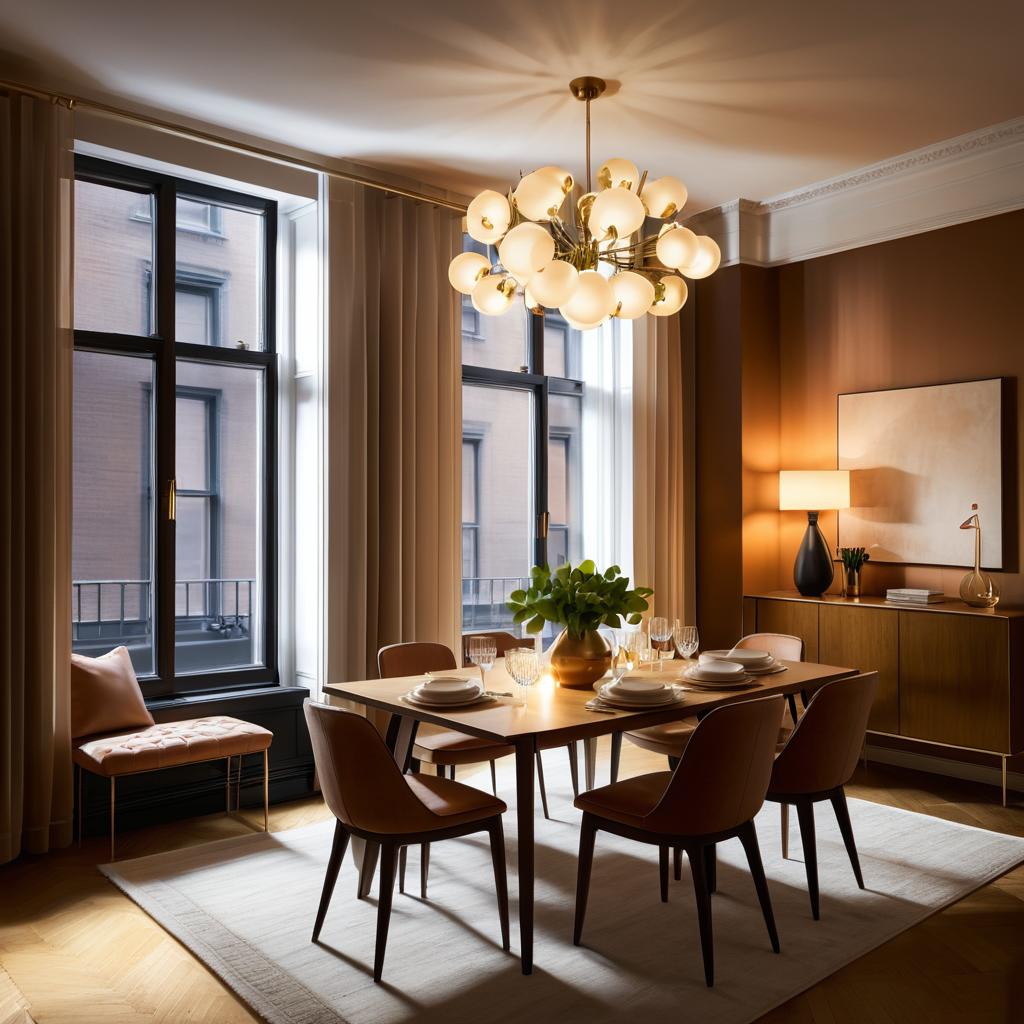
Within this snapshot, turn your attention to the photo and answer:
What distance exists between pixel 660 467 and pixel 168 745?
316 cm

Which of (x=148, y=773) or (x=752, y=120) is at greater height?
(x=752, y=120)

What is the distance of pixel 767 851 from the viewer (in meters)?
3.67

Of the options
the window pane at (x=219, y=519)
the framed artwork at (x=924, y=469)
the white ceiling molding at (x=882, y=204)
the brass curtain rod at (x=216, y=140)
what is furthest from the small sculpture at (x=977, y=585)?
the window pane at (x=219, y=519)

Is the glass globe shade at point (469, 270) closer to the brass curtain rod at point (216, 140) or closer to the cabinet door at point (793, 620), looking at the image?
the brass curtain rod at point (216, 140)

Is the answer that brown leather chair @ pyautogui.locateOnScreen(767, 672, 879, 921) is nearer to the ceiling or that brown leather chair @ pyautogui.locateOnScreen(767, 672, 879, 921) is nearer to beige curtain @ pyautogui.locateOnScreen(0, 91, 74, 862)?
the ceiling

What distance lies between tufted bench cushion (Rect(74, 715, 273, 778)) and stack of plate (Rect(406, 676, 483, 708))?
1150 millimetres

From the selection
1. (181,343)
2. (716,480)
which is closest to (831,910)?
(716,480)

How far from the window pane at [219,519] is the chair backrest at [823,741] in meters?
2.71

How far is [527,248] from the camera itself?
10.2 ft

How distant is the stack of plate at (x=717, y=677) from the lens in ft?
10.7

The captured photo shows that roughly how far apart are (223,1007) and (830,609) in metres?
3.46

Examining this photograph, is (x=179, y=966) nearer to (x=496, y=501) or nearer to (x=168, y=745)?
(x=168, y=745)

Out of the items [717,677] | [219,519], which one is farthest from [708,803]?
[219,519]

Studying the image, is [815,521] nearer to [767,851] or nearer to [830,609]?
[830,609]
